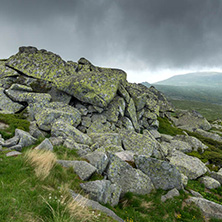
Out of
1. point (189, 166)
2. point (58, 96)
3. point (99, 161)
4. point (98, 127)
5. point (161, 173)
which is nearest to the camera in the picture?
point (99, 161)

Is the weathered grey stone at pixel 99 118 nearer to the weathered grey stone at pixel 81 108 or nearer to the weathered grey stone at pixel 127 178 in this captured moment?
the weathered grey stone at pixel 81 108

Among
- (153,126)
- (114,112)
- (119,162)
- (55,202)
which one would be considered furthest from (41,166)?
(153,126)

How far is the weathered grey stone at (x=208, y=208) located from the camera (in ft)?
36.4

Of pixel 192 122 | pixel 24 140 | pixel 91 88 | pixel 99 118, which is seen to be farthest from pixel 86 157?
pixel 192 122

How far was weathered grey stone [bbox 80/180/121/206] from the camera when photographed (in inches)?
322

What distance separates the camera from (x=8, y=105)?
23.2m

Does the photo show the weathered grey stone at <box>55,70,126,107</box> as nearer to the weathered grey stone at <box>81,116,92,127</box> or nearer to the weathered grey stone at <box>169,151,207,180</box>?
the weathered grey stone at <box>81,116,92,127</box>

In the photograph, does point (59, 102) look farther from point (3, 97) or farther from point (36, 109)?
point (3, 97)

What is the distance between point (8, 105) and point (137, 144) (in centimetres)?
2264

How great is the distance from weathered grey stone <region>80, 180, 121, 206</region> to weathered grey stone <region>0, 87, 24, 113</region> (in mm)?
20699

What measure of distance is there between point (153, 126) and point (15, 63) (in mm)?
36981

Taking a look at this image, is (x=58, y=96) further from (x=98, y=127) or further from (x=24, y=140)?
(x=24, y=140)

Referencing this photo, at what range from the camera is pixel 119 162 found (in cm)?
1294

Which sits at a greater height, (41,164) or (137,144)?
(41,164)
